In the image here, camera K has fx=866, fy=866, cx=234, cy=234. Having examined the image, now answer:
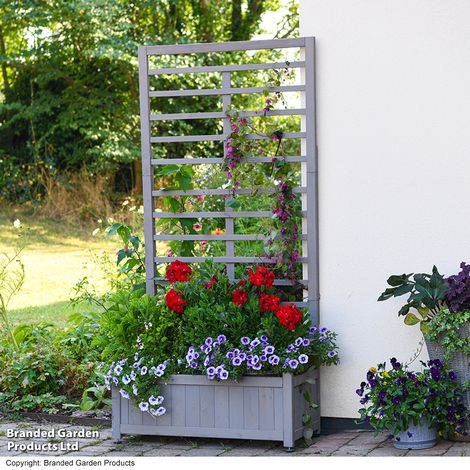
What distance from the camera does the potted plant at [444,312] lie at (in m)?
3.87

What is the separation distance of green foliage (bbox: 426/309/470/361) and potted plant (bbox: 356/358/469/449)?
0.09 m

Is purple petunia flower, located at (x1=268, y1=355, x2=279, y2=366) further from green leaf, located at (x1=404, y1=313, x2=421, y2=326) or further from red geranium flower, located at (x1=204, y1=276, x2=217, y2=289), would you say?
green leaf, located at (x1=404, y1=313, x2=421, y2=326)

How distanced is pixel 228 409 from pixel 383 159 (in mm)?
1417

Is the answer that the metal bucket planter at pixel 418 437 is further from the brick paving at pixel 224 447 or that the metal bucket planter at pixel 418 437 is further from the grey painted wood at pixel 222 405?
the grey painted wood at pixel 222 405

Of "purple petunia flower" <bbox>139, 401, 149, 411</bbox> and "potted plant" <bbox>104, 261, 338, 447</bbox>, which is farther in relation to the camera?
"purple petunia flower" <bbox>139, 401, 149, 411</bbox>

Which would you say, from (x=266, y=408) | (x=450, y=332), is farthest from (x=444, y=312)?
(x=266, y=408)

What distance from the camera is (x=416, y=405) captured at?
12.6ft

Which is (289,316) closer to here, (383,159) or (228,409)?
(228,409)

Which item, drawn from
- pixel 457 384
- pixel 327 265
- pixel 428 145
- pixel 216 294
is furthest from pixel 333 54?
pixel 457 384

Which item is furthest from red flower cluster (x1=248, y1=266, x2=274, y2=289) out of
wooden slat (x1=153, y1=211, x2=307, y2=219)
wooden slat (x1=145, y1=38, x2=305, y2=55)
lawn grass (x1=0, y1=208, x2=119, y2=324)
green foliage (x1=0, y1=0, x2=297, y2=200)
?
green foliage (x1=0, y1=0, x2=297, y2=200)

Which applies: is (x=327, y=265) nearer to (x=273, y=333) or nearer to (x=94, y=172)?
(x=273, y=333)

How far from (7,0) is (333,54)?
33.2ft

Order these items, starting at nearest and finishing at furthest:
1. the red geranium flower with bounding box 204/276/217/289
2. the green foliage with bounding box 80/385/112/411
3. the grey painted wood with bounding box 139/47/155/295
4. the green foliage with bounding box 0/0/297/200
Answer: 1. the red geranium flower with bounding box 204/276/217/289
2. the grey painted wood with bounding box 139/47/155/295
3. the green foliage with bounding box 80/385/112/411
4. the green foliage with bounding box 0/0/297/200

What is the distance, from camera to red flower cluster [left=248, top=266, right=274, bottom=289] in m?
4.17
